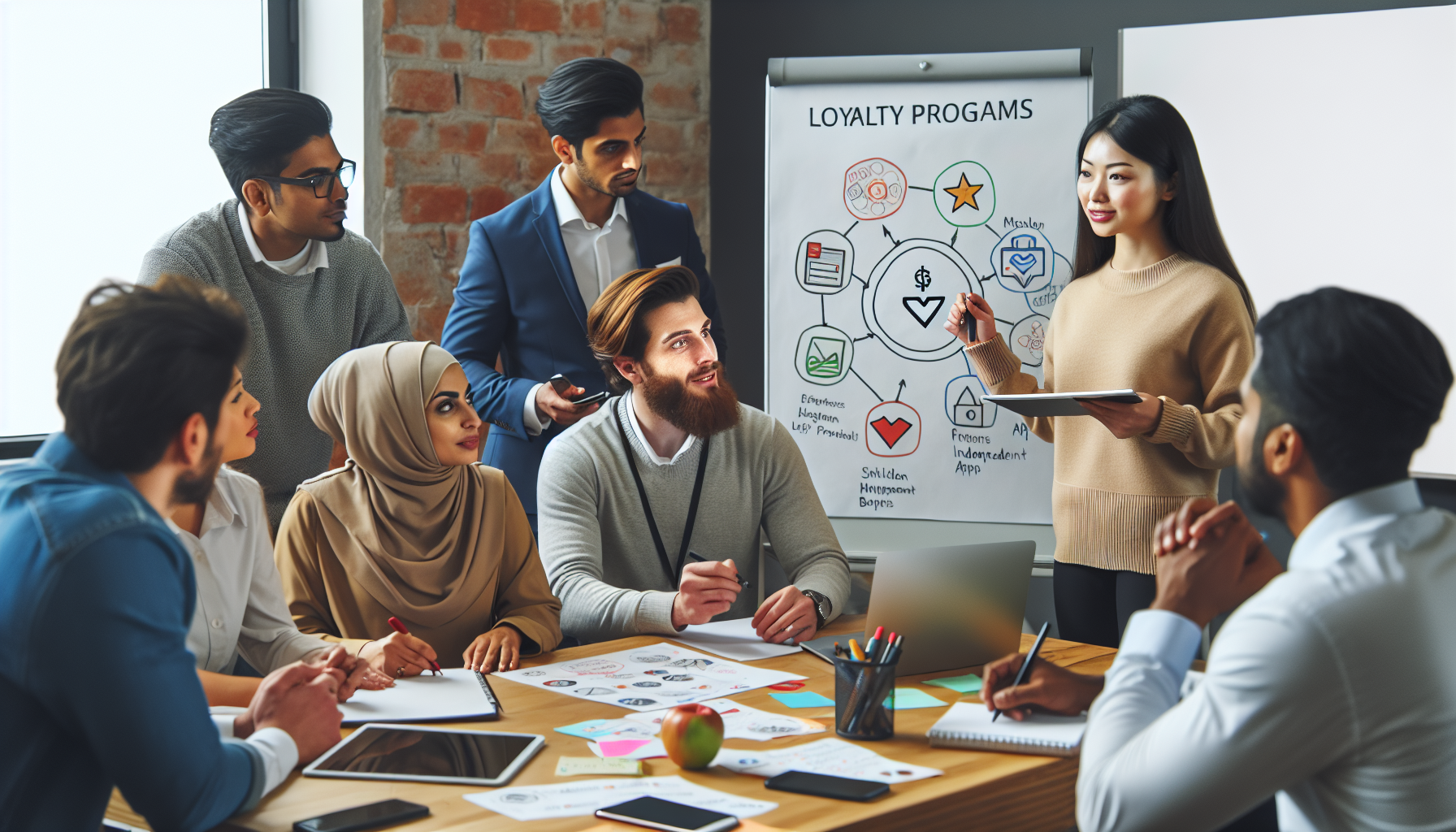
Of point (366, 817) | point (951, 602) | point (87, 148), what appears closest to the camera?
point (366, 817)

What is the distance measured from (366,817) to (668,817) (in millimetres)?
315

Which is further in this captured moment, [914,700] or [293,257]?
[293,257]

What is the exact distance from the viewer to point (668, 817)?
1280mm

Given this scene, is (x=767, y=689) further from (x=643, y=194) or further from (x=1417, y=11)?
(x=1417, y=11)

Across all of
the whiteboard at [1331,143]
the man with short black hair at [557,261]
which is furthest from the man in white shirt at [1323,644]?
the whiteboard at [1331,143]

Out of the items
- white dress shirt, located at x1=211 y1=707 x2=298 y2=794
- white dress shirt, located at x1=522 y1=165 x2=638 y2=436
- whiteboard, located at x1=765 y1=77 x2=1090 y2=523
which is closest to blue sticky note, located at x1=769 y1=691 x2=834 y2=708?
white dress shirt, located at x1=211 y1=707 x2=298 y2=794

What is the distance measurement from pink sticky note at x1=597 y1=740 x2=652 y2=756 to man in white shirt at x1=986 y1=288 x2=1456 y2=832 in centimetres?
55

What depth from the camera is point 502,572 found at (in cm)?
226

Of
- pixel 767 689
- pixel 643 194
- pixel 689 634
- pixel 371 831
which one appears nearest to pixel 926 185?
pixel 643 194

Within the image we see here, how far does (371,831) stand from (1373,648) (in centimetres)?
99

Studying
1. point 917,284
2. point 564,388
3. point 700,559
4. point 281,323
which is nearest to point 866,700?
point 700,559

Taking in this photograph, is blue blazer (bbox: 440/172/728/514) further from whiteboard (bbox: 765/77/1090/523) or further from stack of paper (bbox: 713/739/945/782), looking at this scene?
stack of paper (bbox: 713/739/945/782)

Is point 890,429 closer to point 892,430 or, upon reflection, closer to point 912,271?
point 892,430

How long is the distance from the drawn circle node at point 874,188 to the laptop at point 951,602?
5.66 feet
